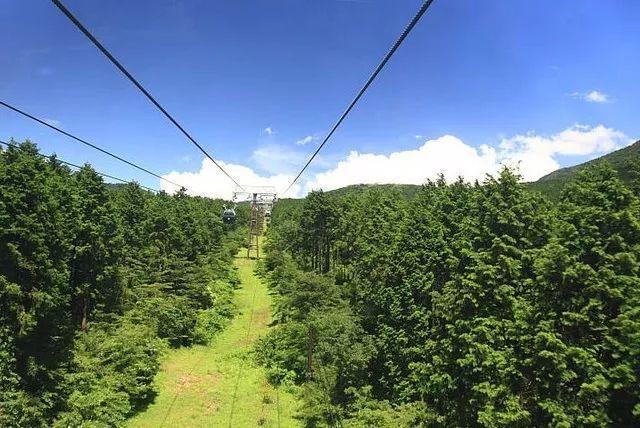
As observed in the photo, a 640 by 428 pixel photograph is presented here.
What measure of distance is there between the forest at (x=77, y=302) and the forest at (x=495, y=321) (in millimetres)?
12299

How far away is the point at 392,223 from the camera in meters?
41.7

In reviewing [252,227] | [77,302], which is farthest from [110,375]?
[252,227]

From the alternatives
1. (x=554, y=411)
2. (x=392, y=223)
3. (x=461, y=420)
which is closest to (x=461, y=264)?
(x=461, y=420)

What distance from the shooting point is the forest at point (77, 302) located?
79.8 feet

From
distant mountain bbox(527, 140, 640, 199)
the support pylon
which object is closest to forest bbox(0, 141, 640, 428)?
distant mountain bbox(527, 140, 640, 199)

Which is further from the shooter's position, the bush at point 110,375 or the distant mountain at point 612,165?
the bush at point 110,375

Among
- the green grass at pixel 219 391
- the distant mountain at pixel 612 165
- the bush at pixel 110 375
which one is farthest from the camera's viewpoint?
the green grass at pixel 219 391

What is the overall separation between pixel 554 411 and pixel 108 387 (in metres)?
24.9

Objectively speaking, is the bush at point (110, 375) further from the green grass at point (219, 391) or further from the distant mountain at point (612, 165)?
the distant mountain at point (612, 165)

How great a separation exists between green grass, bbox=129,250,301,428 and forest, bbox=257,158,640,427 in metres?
2.31

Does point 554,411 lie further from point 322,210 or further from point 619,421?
point 322,210

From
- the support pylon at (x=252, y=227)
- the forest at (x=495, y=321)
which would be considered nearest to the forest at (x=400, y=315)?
the forest at (x=495, y=321)

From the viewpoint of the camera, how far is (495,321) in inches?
784

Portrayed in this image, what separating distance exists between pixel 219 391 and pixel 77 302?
42.9 ft
